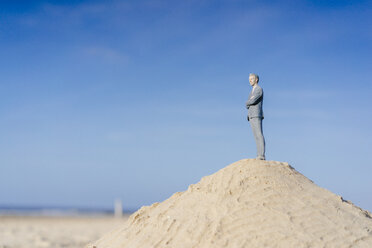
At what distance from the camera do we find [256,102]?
7.44m

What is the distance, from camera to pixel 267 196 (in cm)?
641

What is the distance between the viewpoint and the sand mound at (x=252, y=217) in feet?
18.8

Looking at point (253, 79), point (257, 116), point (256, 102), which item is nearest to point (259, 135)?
point (257, 116)

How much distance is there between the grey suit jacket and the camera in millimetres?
7395

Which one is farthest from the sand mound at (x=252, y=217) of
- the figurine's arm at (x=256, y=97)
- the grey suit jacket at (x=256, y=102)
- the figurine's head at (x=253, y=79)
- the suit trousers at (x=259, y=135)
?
the figurine's head at (x=253, y=79)

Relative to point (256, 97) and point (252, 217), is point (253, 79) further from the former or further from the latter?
point (252, 217)

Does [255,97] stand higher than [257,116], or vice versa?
[255,97]

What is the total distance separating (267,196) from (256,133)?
4.54 feet

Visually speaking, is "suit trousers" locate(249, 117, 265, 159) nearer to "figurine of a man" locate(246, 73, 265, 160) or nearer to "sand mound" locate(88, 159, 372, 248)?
"figurine of a man" locate(246, 73, 265, 160)

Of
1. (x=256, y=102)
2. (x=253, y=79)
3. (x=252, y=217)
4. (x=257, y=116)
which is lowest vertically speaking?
(x=252, y=217)

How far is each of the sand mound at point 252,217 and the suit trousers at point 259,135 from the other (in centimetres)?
26

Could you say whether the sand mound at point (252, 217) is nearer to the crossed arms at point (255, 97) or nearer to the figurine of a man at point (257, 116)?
the figurine of a man at point (257, 116)

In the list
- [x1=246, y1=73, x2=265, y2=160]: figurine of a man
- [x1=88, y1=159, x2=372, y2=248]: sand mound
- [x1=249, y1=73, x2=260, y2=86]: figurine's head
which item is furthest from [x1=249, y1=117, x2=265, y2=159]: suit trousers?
[x1=249, y1=73, x2=260, y2=86]: figurine's head

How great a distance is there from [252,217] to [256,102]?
7.42 ft
